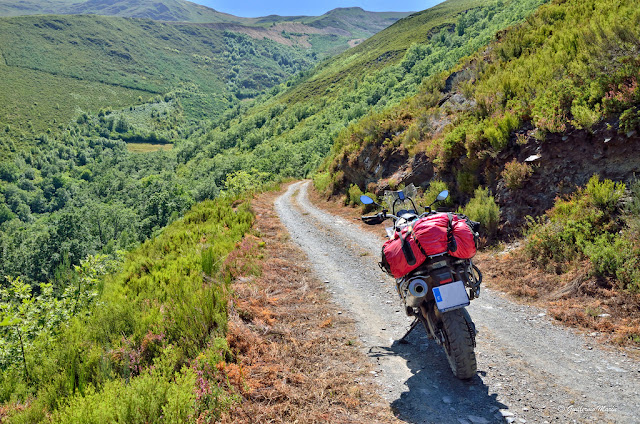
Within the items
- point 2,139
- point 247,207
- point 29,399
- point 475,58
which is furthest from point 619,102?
point 2,139

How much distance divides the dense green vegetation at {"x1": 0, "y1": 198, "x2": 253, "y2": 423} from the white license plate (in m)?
2.42

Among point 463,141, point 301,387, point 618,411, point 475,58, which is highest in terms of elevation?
point 475,58

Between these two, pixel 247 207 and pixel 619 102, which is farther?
pixel 247 207

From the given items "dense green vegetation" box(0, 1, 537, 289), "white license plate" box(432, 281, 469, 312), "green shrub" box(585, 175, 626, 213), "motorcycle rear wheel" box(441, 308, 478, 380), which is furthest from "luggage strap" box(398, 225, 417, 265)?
"dense green vegetation" box(0, 1, 537, 289)

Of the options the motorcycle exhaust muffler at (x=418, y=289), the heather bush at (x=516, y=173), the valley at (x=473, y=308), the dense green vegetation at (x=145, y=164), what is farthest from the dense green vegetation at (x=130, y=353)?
the dense green vegetation at (x=145, y=164)

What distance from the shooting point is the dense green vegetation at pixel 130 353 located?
317 centimetres

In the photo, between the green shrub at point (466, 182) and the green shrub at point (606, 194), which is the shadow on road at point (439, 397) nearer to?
the green shrub at point (606, 194)

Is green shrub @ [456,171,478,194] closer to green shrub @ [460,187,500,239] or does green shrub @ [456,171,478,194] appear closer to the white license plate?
green shrub @ [460,187,500,239]

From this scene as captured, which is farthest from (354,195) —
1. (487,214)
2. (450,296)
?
(450,296)

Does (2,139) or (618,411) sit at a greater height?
(2,139)

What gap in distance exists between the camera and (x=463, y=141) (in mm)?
10664

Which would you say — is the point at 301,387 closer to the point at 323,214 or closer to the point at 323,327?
the point at 323,327

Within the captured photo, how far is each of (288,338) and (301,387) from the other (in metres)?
1.11

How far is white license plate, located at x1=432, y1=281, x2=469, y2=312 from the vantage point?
367cm
